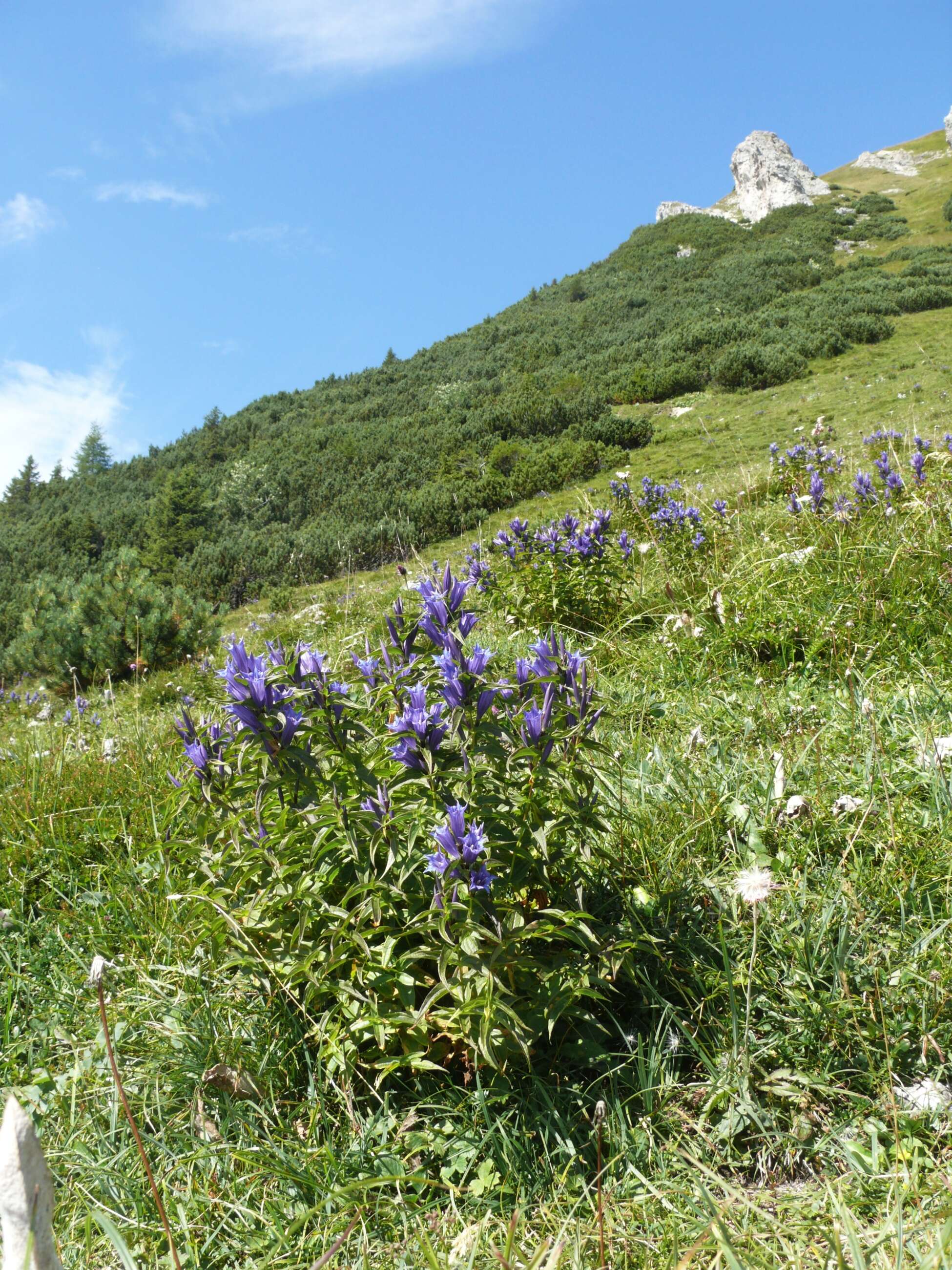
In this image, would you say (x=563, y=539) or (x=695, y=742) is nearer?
(x=695, y=742)

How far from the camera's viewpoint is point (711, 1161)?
5.76 ft

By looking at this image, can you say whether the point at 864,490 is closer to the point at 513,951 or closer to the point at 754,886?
the point at 754,886

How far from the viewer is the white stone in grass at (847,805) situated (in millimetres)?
2330

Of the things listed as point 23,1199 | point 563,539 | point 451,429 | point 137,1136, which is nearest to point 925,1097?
point 137,1136

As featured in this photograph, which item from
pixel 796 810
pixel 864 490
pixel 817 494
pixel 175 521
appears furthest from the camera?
pixel 175 521

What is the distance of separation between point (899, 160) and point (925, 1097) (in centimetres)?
10642

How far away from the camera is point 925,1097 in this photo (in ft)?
5.78

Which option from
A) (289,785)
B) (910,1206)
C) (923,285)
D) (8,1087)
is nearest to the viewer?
(910,1206)

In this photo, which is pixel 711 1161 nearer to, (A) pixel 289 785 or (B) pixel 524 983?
(B) pixel 524 983

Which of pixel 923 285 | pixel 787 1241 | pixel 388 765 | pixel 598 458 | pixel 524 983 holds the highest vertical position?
pixel 923 285

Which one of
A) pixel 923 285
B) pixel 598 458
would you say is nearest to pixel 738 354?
pixel 598 458

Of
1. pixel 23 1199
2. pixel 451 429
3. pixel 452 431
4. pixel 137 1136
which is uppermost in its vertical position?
pixel 451 429

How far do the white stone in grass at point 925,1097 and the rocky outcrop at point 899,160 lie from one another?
319 ft

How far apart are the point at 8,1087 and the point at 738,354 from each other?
104ft
